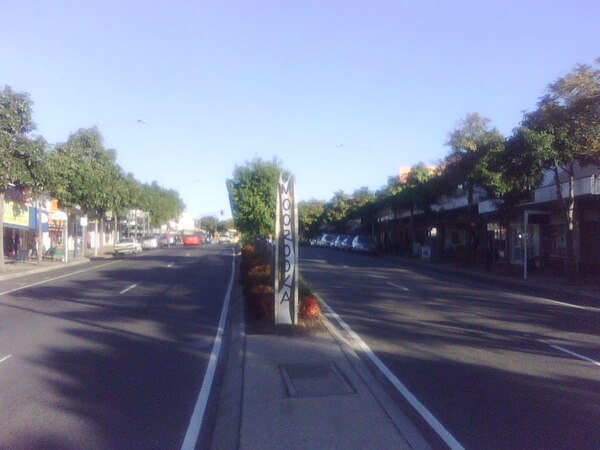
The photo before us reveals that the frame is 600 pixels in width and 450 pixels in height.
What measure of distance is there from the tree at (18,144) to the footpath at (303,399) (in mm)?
24921

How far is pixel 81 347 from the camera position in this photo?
46.5 feet

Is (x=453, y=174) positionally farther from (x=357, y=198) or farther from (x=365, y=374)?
(x=357, y=198)

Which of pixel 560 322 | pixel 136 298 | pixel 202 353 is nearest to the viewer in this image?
pixel 202 353

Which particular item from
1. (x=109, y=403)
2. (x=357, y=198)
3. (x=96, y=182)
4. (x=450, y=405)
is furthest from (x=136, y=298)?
(x=357, y=198)

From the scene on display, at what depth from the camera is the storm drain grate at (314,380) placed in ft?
32.3

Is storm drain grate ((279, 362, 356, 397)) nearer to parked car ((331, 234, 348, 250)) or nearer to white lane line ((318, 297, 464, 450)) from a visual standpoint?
white lane line ((318, 297, 464, 450))

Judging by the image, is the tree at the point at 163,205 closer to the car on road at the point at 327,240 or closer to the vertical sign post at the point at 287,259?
the car on road at the point at 327,240

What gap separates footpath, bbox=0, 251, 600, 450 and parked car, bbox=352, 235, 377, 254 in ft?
156

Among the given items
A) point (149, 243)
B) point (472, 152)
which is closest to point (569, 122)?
point (472, 152)

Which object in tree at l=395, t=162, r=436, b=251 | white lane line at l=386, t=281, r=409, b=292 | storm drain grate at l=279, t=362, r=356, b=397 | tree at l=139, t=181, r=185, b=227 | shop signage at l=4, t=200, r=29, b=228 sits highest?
tree at l=139, t=181, r=185, b=227

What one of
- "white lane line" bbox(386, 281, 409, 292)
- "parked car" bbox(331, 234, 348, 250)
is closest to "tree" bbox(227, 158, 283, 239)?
"white lane line" bbox(386, 281, 409, 292)

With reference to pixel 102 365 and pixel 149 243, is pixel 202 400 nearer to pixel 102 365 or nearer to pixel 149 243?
pixel 102 365

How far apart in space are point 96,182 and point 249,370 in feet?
149

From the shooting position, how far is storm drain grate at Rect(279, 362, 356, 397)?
984 centimetres
